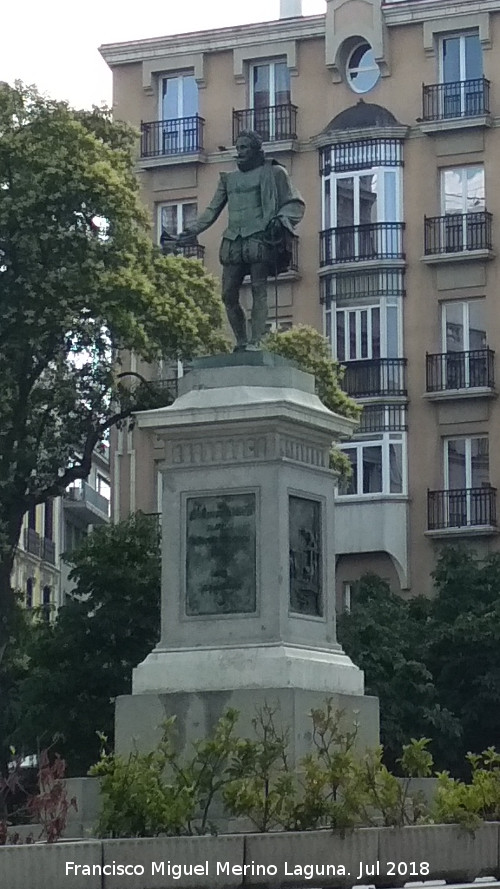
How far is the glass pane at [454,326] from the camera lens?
181 ft

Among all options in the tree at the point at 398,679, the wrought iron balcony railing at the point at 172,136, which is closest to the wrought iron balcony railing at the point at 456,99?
the wrought iron balcony railing at the point at 172,136

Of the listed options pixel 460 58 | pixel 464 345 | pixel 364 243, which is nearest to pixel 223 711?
pixel 464 345

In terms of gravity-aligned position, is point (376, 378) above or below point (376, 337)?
below

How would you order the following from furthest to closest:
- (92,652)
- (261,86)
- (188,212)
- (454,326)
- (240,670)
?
(261,86) → (188,212) → (454,326) → (92,652) → (240,670)

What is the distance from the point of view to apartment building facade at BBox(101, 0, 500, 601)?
54.3m

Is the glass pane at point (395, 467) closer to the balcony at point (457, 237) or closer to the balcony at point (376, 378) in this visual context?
the balcony at point (376, 378)

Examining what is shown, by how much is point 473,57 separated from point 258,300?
35.3 metres

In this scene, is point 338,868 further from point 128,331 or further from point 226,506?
point 128,331

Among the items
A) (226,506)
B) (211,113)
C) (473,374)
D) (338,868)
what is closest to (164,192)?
(211,113)

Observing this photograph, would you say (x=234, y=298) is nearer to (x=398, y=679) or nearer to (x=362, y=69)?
(x=398, y=679)

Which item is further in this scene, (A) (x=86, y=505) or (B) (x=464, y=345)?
(A) (x=86, y=505)

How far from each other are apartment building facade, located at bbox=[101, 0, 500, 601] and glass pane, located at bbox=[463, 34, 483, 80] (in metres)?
0.05

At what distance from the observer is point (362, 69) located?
57.5 m

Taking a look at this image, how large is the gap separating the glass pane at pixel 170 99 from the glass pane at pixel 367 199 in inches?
239
